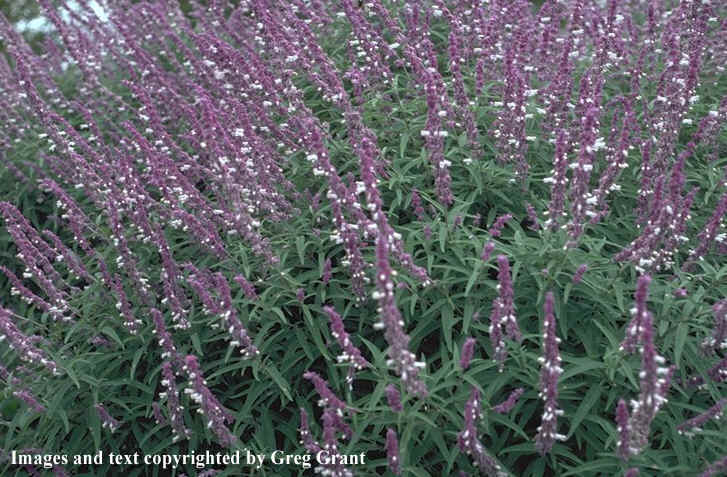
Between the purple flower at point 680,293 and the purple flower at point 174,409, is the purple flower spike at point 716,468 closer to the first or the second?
the purple flower at point 680,293

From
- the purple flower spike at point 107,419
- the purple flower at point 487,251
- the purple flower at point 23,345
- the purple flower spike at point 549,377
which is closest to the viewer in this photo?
the purple flower spike at point 549,377

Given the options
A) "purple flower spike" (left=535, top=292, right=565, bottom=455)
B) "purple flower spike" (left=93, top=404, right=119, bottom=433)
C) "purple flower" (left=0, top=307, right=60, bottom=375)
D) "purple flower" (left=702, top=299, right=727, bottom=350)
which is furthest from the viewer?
"purple flower" (left=0, top=307, right=60, bottom=375)

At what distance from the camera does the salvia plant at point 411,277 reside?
3.94 meters

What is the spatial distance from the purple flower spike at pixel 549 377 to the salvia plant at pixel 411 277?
0.02 meters

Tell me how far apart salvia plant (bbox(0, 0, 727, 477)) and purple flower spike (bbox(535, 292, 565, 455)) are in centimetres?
2

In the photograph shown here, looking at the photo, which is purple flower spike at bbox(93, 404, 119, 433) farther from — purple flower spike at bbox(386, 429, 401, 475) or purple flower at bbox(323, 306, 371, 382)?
purple flower spike at bbox(386, 429, 401, 475)

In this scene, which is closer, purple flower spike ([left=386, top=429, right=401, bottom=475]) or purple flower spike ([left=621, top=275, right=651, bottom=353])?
purple flower spike ([left=621, top=275, right=651, bottom=353])

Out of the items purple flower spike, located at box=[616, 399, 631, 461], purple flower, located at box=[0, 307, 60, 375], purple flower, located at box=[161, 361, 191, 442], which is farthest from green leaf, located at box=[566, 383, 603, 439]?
purple flower, located at box=[0, 307, 60, 375]

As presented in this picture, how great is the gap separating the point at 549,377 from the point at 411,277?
1.12 meters

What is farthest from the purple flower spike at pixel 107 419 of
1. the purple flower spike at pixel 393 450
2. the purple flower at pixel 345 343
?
the purple flower spike at pixel 393 450

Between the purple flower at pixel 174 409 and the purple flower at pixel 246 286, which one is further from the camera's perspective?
the purple flower at pixel 174 409

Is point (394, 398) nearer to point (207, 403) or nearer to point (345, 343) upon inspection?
point (345, 343)

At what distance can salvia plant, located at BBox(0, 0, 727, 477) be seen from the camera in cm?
394

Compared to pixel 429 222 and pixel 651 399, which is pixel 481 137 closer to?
pixel 429 222
